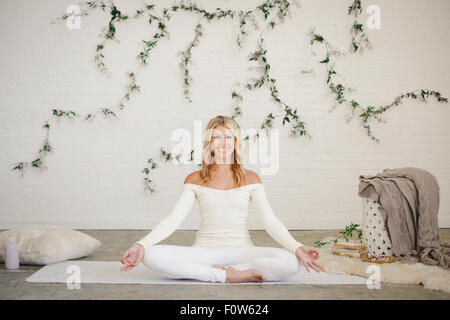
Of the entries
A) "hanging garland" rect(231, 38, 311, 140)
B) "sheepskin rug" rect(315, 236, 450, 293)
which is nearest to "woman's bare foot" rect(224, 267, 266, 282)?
"sheepskin rug" rect(315, 236, 450, 293)

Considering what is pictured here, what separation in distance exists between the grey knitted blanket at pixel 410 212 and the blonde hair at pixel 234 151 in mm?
1027

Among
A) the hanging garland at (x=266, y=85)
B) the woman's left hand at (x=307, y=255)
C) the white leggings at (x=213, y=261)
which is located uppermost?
the hanging garland at (x=266, y=85)

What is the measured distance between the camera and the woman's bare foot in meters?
2.63

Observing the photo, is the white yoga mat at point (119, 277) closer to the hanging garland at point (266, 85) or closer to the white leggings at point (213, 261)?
the white leggings at point (213, 261)

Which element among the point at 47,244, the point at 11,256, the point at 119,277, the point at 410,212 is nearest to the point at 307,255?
the point at 119,277

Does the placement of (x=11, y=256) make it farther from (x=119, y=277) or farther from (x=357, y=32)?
(x=357, y=32)

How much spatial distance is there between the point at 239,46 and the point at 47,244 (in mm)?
2692

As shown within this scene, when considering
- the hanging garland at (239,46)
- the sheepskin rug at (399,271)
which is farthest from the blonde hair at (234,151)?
the hanging garland at (239,46)

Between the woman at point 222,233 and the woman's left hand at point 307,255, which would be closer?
the woman's left hand at point 307,255

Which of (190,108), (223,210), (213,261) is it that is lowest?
(213,261)

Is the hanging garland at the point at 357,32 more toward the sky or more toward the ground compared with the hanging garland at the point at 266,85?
more toward the sky

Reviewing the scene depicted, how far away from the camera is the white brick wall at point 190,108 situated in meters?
4.88

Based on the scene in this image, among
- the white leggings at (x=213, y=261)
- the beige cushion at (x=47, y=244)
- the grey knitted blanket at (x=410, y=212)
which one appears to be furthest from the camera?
the grey knitted blanket at (x=410, y=212)

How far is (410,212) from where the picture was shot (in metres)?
3.38
